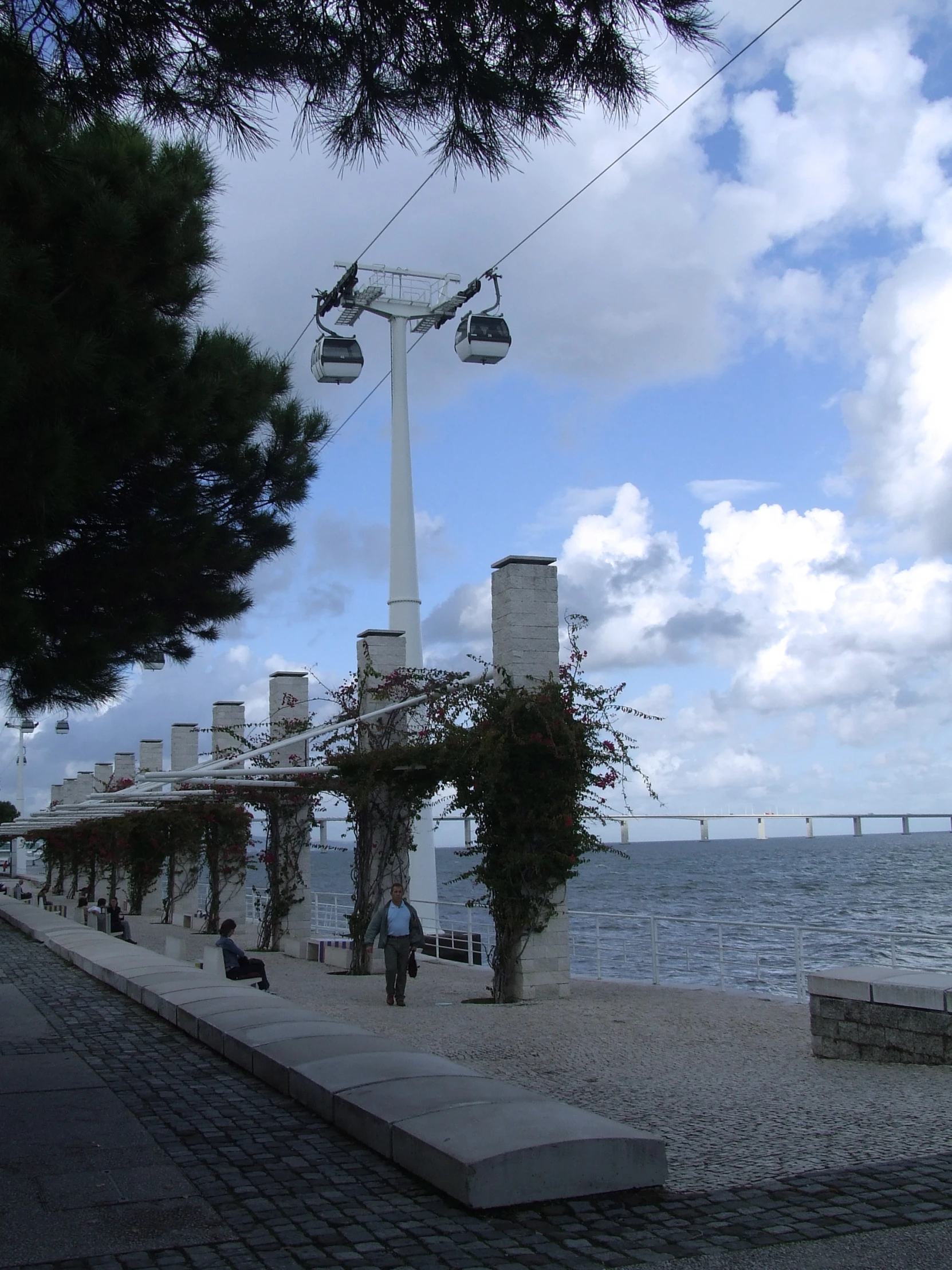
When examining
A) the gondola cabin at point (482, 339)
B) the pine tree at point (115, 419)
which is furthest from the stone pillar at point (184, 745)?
the pine tree at point (115, 419)

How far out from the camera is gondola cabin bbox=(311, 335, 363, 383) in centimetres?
1827

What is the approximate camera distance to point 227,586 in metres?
10.2

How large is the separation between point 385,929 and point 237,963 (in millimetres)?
1843

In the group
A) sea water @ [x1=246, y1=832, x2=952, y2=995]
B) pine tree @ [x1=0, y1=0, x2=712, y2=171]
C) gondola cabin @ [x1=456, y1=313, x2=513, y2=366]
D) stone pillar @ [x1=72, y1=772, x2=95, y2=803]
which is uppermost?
gondola cabin @ [x1=456, y1=313, x2=513, y2=366]

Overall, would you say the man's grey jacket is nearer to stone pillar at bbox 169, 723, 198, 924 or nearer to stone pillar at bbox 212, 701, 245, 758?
stone pillar at bbox 212, 701, 245, 758

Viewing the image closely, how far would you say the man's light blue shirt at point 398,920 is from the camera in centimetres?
1385

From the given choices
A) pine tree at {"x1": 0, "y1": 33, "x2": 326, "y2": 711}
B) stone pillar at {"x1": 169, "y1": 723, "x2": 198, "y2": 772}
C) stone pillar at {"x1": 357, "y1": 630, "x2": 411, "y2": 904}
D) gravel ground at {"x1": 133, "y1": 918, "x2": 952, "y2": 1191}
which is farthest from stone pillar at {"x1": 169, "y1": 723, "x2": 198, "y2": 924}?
pine tree at {"x1": 0, "y1": 33, "x2": 326, "y2": 711}

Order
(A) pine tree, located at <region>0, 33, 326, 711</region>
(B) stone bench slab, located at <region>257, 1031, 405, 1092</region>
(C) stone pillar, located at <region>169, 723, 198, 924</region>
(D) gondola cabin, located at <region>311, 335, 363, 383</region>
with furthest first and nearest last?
1. (C) stone pillar, located at <region>169, 723, 198, 924</region>
2. (D) gondola cabin, located at <region>311, 335, 363, 383</region>
3. (B) stone bench slab, located at <region>257, 1031, 405, 1092</region>
4. (A) pine tree, located at <region>0, 33, 326, 711</region>

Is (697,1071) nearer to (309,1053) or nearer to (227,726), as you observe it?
(309,1053)

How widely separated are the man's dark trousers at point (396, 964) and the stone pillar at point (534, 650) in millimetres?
1293

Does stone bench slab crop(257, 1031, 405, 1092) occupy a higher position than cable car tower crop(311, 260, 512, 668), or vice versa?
cable car tower crop(311, 260, 512, 668)

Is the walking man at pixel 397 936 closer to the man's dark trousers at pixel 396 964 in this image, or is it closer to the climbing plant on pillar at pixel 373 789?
the man's dark trousers at pixel 396 964

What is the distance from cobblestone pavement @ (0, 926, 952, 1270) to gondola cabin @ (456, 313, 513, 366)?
12.2 m

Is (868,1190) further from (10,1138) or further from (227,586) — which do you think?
(227,586)
